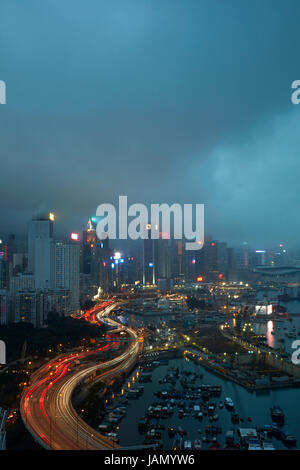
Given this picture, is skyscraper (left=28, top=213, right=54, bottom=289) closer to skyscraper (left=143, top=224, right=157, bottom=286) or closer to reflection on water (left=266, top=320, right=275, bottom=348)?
reflection on water (left=266, top=320, right=275, bottom=348)

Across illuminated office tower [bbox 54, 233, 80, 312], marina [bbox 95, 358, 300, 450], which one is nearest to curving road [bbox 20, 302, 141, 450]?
marina [bbox 95, 358, 300, 450]

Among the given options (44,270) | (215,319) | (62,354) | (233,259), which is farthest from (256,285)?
(62,354)

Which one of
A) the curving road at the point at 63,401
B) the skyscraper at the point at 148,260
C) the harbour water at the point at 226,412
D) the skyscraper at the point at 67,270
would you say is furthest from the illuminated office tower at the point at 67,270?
the skyscraper at the point at 148,260

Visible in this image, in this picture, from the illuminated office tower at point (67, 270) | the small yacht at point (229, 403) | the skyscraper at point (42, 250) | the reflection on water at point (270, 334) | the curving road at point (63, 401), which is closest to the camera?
the curving road at point (63, 401)

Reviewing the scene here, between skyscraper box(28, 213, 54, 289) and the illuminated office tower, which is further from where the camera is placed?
the illuminated office tower

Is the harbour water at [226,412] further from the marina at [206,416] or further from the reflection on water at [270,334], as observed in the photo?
the reflection on water at [270,334]

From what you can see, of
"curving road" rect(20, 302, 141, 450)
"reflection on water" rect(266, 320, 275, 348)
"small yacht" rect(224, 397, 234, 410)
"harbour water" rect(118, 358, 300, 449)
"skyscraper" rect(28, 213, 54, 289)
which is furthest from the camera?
"skyscraper" rect(28, 213, 54, 289)

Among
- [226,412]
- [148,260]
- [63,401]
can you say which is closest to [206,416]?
[226,412]

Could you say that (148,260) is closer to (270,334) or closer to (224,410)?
(270,334)
